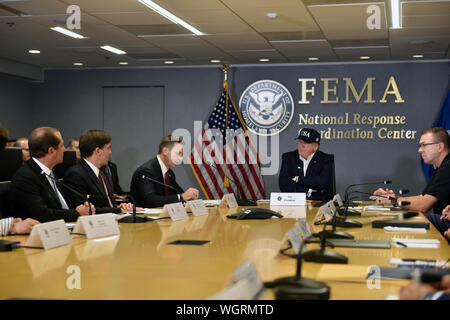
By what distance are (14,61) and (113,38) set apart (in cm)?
290

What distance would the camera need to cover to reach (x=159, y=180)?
5219mm

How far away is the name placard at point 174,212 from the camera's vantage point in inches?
150

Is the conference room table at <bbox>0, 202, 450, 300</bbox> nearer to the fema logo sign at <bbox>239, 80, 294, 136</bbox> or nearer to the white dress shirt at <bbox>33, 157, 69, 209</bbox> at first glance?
the white dress shirt at <bbox>33, 157, 69, 209</bbox>

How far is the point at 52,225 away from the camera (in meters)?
2.63

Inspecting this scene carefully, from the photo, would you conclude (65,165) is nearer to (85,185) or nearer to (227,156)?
(85,185)

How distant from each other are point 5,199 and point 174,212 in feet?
3.73

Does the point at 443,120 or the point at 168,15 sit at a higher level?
the point at 168,15

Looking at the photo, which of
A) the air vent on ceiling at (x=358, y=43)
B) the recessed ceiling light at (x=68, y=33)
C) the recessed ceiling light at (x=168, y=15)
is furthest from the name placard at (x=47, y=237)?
the air vent on ceiling at (x=358, y=43)

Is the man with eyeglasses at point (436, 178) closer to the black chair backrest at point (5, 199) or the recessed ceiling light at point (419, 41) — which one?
the recessed ceiling light at point (419, 41)

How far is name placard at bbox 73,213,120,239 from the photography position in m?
2.89

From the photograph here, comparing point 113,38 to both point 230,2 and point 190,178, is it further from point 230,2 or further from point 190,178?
point 190,178

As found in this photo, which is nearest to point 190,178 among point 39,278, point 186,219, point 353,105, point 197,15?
point 353,105

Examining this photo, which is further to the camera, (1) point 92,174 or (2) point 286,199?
(2) point 286,199

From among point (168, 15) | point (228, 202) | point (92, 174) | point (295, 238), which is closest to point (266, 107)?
point (168, 15)
